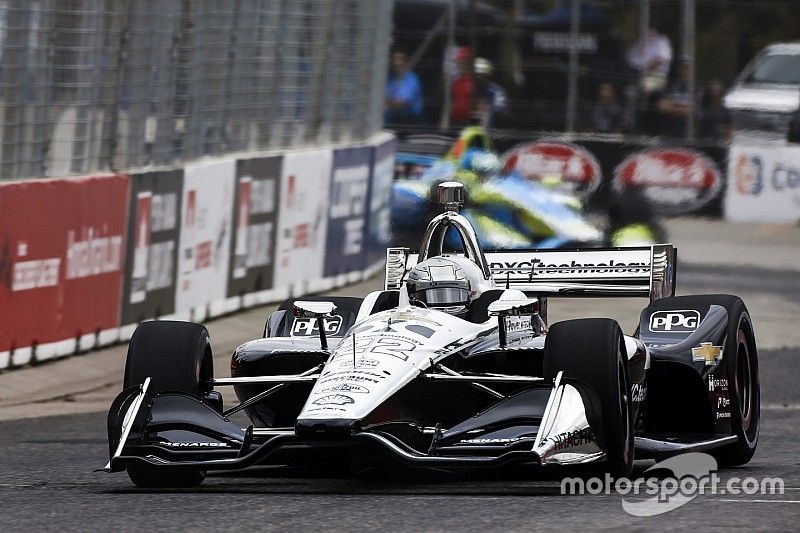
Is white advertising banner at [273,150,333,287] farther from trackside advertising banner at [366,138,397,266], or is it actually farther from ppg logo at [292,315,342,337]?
ppg logo at [292,315,342,337]

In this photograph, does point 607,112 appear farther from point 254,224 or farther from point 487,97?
point 254,224

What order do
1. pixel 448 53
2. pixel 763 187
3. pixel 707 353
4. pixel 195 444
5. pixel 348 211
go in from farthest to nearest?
pixel 448 53 < pixel 763 187 < pixel 348 211 < pixel 707 353 < pixel 195 444

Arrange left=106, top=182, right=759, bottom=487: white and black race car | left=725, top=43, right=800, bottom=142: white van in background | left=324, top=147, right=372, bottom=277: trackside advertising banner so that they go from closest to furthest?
1. left=106, top=182, right=759, bottom=487: white and black race car
2. left=324, top=147, right=372, bottom=277: trackside advertising banner
3. left=725, top=43, right=800, bottom=142: white van in background

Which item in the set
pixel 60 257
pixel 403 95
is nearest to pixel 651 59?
pixel 403 95

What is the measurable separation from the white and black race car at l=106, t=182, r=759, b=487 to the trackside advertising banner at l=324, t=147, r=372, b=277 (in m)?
8.63

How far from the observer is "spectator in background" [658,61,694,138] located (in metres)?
24.5

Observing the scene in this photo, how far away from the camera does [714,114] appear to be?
24844mm

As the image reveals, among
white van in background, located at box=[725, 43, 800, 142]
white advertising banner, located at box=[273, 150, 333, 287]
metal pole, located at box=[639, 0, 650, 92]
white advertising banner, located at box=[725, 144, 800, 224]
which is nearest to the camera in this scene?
white advertising banner, located at box=[273, 150, 333, 287]

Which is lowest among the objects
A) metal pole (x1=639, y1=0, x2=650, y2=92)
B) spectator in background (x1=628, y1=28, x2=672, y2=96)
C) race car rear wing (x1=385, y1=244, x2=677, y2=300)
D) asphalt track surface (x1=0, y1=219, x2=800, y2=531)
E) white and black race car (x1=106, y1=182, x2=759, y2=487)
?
asphalt track surface (x1=0, y1=219, x2=800, y2=531)

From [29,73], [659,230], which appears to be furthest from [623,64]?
[29,73]

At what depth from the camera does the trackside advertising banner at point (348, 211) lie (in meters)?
18.3

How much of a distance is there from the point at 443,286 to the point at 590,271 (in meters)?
1.48

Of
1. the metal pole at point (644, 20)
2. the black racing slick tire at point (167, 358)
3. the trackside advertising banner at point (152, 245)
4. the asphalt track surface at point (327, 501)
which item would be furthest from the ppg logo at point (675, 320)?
the metal pole at point (644, 20)

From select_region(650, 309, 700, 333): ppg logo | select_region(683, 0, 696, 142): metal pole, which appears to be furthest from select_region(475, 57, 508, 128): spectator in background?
select_region(650, 309, 700, 333): ppg logo
